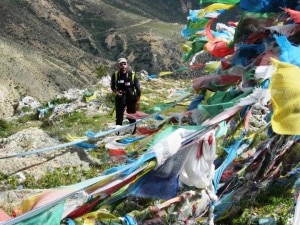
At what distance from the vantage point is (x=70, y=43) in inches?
5581

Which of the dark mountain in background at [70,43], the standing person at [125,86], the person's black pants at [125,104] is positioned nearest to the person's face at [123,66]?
the standing person at [125,86]

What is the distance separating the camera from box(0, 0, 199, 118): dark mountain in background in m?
90.8

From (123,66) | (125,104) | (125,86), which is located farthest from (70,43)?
(123,66)

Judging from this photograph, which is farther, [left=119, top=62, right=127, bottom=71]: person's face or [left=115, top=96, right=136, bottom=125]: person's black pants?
Result: [left=115, top=96, right=136, bottom=125]: person's black pants

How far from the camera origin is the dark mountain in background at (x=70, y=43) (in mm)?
90750

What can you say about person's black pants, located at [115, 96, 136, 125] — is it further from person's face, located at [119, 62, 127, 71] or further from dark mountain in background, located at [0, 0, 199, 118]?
dark mountain in background, located at [0, 0, 199, 118]

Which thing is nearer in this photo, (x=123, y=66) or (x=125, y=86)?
(x=123, y=66)

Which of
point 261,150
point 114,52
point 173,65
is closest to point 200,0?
point 261,150

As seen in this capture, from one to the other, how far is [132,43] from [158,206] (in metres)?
153

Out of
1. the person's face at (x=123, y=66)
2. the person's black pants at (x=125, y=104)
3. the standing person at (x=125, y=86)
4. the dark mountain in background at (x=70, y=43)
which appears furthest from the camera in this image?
the dark mountain in background at (x=70, y=43)

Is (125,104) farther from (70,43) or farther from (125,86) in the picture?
(70,43)

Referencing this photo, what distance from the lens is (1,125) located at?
17.6 meters

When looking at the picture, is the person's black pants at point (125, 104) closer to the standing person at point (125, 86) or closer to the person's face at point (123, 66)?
the standing person at point (125, 86)

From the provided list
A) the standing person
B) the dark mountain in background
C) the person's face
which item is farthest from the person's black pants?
the dark mountain in background
